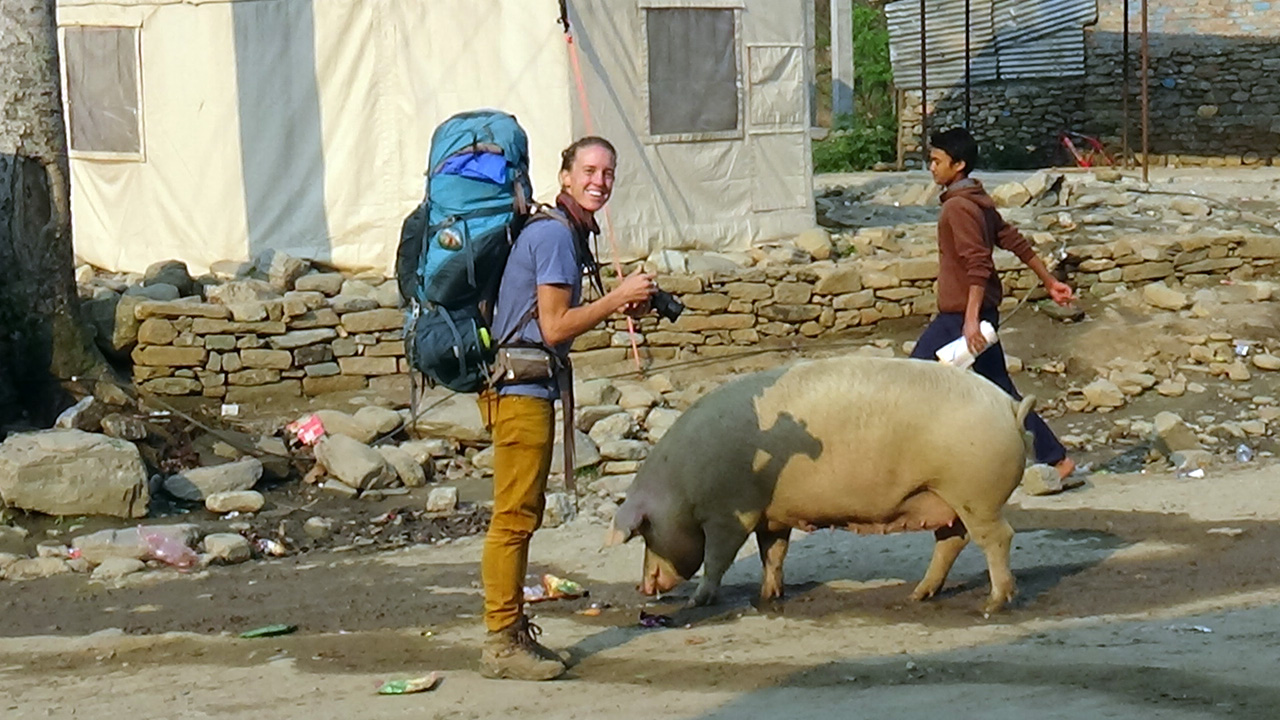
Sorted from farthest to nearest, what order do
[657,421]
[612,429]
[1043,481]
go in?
[657,421]
[612,429]
[1043,481]

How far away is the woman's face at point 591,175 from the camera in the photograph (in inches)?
214

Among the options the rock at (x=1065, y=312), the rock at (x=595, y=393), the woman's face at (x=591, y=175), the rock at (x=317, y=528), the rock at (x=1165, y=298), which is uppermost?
the woman's face at (x=591, y=175)

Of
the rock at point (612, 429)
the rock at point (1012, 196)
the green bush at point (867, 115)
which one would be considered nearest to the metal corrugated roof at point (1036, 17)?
the green bush at point (867, 115)

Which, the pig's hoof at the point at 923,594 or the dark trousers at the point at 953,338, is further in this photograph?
the dark trousers at the point at 953,338

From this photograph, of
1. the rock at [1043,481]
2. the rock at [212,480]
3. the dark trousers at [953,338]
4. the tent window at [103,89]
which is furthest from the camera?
the tent window at [103,89]

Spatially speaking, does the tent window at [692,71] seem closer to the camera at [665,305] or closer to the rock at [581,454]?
the rock at [581,454]

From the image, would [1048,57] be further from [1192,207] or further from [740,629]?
[740,629]

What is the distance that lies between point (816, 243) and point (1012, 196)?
3.09 meters

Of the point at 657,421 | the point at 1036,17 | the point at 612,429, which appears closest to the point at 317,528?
the point at 612,429

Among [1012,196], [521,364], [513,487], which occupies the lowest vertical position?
[513,487]

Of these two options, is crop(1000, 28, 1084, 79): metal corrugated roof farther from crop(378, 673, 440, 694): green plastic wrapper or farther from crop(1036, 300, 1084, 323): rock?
crop(378, 673, 440, 694): green plastic wrapper

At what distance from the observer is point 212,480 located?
30.5 feet

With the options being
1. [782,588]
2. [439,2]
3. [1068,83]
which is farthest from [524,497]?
[1068,83]

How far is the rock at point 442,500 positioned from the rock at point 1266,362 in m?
5.49
